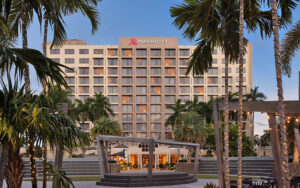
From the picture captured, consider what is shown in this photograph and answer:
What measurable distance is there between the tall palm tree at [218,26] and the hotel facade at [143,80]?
67.5 m

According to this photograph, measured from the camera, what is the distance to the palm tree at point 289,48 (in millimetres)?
14797

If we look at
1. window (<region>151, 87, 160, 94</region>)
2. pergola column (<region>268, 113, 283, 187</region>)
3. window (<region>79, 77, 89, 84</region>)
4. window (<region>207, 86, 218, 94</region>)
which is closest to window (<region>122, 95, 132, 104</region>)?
window (<region>151, 87, 160, 94</region>)

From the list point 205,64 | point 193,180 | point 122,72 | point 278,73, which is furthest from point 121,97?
point 278,73

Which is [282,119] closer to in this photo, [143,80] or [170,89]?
[170,89]

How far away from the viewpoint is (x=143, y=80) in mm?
83312

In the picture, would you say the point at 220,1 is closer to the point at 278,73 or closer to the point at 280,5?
the point at 280,5

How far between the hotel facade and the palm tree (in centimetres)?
6740

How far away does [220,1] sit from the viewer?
1373 centimetres

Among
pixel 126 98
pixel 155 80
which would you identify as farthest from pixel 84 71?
pixel 155 80

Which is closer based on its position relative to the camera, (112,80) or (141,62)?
(141,62)

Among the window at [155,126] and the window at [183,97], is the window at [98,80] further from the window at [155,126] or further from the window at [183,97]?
the window at [183,97]

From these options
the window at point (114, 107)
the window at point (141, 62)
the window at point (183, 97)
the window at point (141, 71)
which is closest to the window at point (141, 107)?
the window at point (114, 107)

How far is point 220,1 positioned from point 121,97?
2752 inches

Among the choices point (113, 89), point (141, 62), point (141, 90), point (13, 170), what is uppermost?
point (141, 62)
